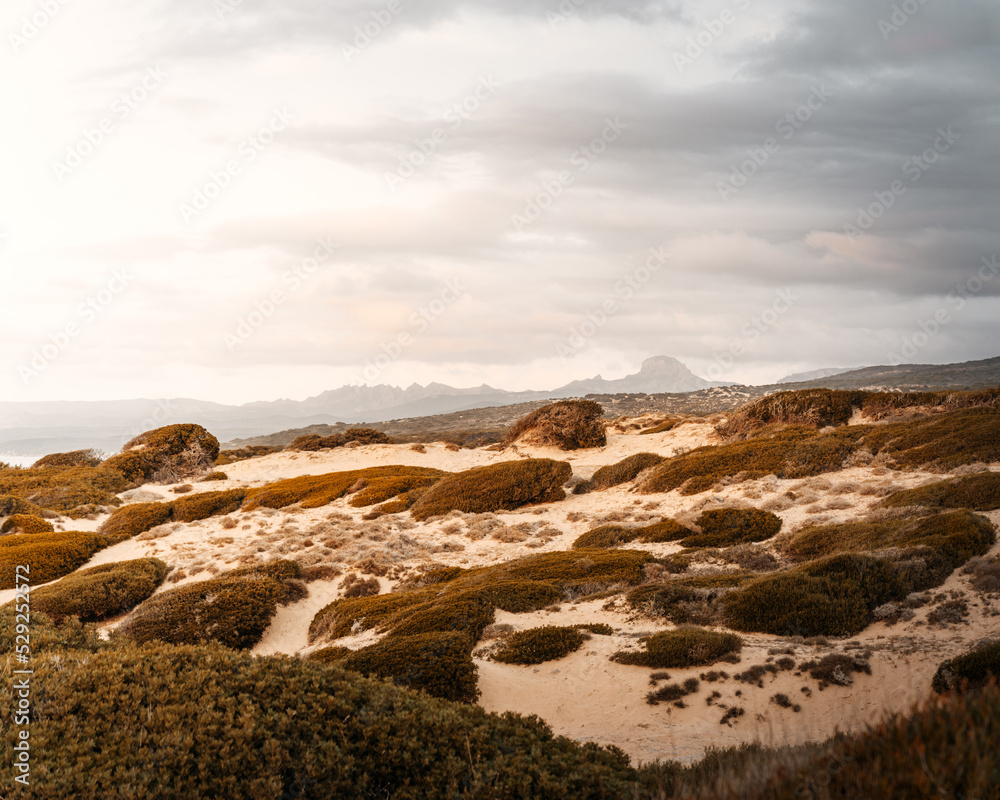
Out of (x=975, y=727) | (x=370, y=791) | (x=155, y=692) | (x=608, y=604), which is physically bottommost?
(x=608, y=604)

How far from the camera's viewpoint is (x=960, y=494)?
12766mm

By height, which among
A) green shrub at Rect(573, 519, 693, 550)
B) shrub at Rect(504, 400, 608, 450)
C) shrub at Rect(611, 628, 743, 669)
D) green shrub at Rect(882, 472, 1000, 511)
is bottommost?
green shrub at Rect(573, 519, 693, 550)

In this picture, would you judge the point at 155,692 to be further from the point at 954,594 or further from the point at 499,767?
the point at 954,594

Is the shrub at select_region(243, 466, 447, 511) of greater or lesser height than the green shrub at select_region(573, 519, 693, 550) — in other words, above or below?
above

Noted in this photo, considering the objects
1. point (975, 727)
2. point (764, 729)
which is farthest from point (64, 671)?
point (764, 729)

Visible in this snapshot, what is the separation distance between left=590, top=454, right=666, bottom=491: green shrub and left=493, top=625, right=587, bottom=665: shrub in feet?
47.8

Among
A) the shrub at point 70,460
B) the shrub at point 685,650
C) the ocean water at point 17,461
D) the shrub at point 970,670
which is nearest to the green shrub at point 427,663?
the shrub at point 685,650

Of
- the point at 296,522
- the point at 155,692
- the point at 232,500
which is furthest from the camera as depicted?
the point at 232,500

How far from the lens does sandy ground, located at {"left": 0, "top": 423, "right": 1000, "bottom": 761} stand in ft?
22.4

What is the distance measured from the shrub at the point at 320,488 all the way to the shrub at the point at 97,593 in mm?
9434

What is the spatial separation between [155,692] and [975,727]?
5698 mm

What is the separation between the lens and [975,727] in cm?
283

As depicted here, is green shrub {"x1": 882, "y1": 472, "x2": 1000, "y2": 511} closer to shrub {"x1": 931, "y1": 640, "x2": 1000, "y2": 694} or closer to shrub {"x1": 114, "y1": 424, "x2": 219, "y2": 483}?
shrub {"x1": 931, "y1": 640, "x2": 1000, "y2": 694}

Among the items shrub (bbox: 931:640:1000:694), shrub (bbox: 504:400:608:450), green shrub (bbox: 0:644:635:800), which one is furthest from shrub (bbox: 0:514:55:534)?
shrub (bbox: 931:640:1000:694)
